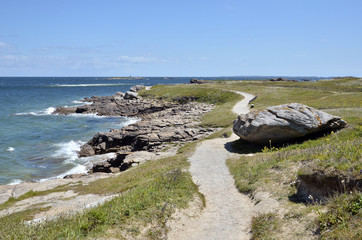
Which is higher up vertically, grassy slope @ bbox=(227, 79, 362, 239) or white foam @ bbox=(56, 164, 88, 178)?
grassy slope @ bbox=(227, 79, 362, 239)

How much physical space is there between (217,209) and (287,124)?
45.3 feet

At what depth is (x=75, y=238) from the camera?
876 cm

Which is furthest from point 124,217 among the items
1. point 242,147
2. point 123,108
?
point 123,108

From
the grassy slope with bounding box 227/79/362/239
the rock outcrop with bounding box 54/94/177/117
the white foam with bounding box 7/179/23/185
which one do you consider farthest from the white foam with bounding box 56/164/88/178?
the rock outcrop with bounding box 54/94/177/117

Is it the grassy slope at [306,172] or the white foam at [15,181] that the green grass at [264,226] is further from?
the white foam at [15,181]

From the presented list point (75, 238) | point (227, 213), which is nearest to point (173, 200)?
point (227, 213)

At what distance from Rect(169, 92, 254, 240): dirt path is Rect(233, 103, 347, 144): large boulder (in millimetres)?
4769

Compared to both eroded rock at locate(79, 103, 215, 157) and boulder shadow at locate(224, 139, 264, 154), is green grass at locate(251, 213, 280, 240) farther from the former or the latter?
eroded rock at locate(79, 103, 215, 157)

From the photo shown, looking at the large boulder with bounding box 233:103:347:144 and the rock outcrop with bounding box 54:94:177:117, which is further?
A: the rock outcrop with bounding box 54:94:177:117

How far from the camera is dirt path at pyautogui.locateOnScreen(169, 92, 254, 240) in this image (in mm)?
11586

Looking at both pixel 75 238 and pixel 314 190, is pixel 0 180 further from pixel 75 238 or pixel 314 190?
pixel 314 190

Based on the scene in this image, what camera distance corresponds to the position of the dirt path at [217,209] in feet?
38.0

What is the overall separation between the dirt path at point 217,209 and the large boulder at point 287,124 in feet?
15.6

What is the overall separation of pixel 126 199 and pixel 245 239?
541 cm
